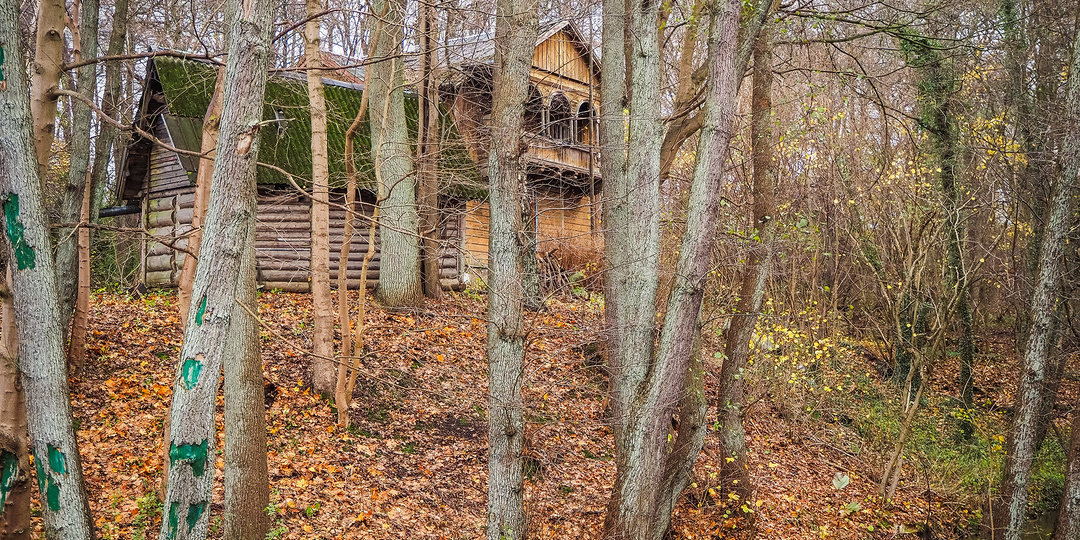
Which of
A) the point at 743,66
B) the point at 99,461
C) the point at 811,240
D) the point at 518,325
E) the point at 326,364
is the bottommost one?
the point at 99,461

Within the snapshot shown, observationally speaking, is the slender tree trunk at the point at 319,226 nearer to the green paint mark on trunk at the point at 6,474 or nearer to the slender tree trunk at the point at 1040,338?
the green paint mark on trunk at the point at 6,474

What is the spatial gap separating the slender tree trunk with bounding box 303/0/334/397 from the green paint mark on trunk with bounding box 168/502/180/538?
4.15 m

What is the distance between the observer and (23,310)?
511cm

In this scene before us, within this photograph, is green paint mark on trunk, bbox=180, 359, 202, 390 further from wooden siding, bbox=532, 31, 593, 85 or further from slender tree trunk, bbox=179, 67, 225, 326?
wooden siding, bbox=532, 31, 593, 85

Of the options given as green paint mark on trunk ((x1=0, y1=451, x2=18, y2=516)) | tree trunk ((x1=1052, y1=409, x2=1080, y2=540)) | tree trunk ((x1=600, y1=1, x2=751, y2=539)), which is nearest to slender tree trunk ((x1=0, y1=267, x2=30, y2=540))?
green paint mark on trunk ((x1=0, y1=451, x2=18, y2=516))

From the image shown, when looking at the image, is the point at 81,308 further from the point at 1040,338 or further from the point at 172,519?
the point at 1040,338

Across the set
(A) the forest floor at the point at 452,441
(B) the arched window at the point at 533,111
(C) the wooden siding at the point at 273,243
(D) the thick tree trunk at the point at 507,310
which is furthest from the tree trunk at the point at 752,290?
(C) the wooden siding at the point at 273,243

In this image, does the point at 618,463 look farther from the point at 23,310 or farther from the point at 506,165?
the point at 23,310

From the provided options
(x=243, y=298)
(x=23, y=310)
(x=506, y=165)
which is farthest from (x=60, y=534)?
(x=506, y=165)

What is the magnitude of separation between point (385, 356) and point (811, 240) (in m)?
9.68

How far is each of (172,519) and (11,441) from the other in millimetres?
1889

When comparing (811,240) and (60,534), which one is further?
(811,240)

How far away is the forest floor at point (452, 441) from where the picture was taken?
8.28 m

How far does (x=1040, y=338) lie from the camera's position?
34.3ft
